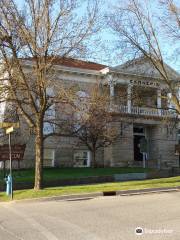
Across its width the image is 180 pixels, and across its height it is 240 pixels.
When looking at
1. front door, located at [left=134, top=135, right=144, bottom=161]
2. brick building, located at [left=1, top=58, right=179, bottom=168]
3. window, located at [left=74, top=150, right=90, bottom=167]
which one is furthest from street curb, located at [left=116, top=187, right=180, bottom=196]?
front door, located at [left=134, top=135, right=144, bottom=161]

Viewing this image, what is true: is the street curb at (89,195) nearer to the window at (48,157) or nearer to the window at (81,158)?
the window at (48,157)

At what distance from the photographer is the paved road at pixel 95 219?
436 inches

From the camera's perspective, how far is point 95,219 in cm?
1343

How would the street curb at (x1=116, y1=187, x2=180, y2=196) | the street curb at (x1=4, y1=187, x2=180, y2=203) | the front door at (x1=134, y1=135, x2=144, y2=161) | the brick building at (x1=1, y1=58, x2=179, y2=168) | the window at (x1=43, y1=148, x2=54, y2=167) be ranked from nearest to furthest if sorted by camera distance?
the street curb at (x1=4, y1=187, x2=180, y2=203)
the street curb at (x1=116, y1=187, x2=180, y2=196)
the brick building at (x1=1, y1=58, x2=179, y2=168)
the window at (x1=43, y1=148, x2=54, y2=167)
the front door at (x1=134, y1=135, x2=144, y2=161)

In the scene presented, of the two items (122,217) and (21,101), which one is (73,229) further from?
(21,101)

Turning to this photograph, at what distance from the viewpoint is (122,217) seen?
44.7ft

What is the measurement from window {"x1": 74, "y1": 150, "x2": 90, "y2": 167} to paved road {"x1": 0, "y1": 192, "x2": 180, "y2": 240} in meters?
23.9

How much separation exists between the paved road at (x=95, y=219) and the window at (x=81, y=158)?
78.6 ft

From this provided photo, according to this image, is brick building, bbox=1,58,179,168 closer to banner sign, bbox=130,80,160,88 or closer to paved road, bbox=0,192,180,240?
banner sign, bbox=130,80,160,88

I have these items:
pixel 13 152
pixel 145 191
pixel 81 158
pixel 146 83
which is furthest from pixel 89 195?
pixel 81 158

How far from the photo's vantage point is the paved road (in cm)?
1107

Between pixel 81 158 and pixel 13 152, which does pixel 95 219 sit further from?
pixel 81 158

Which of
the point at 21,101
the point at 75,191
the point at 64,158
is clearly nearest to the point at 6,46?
the point at 21,101

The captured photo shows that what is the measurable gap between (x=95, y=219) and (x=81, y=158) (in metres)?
29.8
